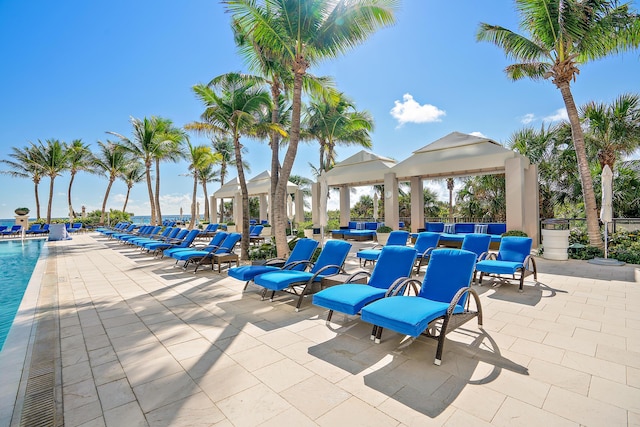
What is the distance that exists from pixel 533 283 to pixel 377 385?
18.3 ft

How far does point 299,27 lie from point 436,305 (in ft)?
25.1

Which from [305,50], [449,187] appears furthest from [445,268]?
[449,187]

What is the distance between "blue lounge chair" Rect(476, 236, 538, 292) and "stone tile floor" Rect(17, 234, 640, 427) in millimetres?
558

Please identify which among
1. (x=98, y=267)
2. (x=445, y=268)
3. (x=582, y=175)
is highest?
(x=582, y=175)

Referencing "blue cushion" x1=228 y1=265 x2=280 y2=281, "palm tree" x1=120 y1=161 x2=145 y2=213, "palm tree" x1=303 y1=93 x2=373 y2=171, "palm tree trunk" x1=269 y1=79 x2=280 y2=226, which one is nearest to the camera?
"blue cushion" x1=228 y1=265 x2=280 y2=281

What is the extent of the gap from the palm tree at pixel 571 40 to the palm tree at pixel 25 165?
1446 inches

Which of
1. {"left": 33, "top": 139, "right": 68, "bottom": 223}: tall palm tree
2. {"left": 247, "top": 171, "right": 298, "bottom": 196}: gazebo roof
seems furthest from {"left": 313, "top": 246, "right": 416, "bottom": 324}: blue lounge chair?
{"left": 33, "top": 139, "right": 68, "bottom": 223}: tall palm tree

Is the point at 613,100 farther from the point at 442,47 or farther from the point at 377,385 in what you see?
the point at 377,385

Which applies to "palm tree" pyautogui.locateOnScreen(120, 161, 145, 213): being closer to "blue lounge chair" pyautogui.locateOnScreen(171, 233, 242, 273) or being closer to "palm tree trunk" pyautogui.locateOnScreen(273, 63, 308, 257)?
"blue lounge chair" pyautogui.locateOnScreen(171, 233, 242, 273)

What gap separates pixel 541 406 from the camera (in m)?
2.32

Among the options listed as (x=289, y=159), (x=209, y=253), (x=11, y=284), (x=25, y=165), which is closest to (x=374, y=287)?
(x=289, y=159)

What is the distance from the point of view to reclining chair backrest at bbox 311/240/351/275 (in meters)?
5.57

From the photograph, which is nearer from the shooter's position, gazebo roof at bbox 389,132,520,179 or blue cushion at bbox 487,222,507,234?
gazebo roof at bbox 389,132,520,179

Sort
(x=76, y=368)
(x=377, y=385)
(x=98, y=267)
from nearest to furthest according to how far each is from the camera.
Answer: (x=377, y=385) → (x=76, y=368) → (x=98, y=267)
